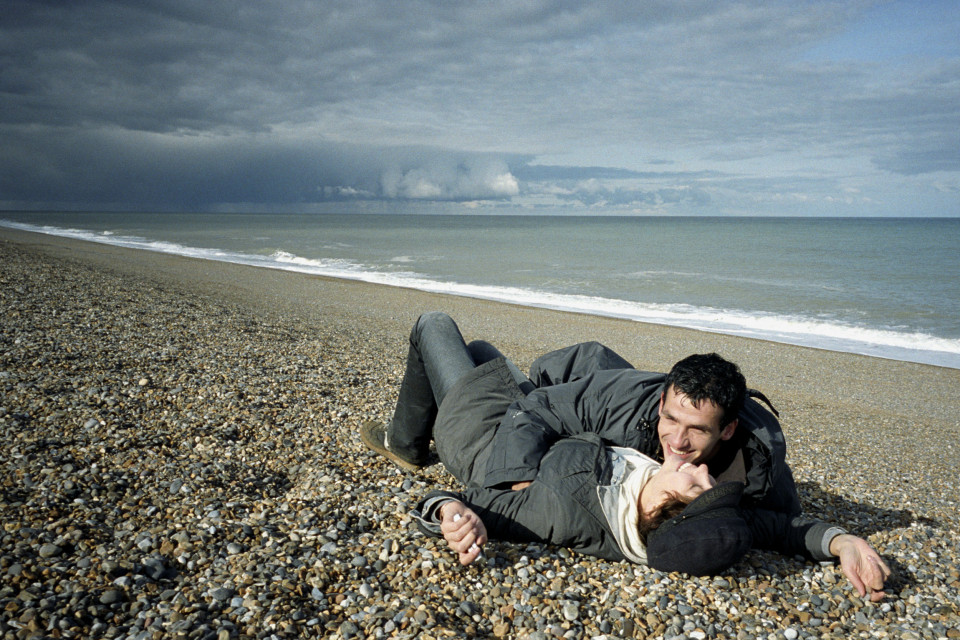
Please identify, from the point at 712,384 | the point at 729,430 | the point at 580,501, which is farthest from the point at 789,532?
the point at 580,501

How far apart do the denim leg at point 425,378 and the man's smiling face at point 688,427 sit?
148 cm

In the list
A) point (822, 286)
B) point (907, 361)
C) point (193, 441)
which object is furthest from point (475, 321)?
point (822, 286)

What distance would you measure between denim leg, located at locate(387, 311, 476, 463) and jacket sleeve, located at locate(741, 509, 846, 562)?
208 cm

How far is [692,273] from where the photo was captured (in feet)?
113

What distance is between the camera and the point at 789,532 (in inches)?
144

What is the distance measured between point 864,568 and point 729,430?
39.4 inches

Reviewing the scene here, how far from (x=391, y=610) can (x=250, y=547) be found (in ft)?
3.45

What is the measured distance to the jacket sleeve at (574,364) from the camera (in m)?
4.40

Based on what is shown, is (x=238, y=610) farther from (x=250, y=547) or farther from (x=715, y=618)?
(x=715, y=618)

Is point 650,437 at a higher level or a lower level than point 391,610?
higher

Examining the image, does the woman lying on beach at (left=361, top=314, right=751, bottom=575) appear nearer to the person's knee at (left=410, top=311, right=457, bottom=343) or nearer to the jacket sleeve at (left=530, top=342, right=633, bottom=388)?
the jacket sleeve at (left=530, top=342, right=633, bottom=388)

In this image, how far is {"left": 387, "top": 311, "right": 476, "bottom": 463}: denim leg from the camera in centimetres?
439

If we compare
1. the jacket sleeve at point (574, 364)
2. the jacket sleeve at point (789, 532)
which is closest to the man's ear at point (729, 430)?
the jacket sleeve at point (789, 532)

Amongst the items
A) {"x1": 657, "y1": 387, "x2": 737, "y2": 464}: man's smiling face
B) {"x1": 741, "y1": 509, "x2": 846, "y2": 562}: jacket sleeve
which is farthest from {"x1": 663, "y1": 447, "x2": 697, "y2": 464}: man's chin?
{"x1": 741, "y1": 509, "x2": 846, "y2": 562}: jacket sleeve
